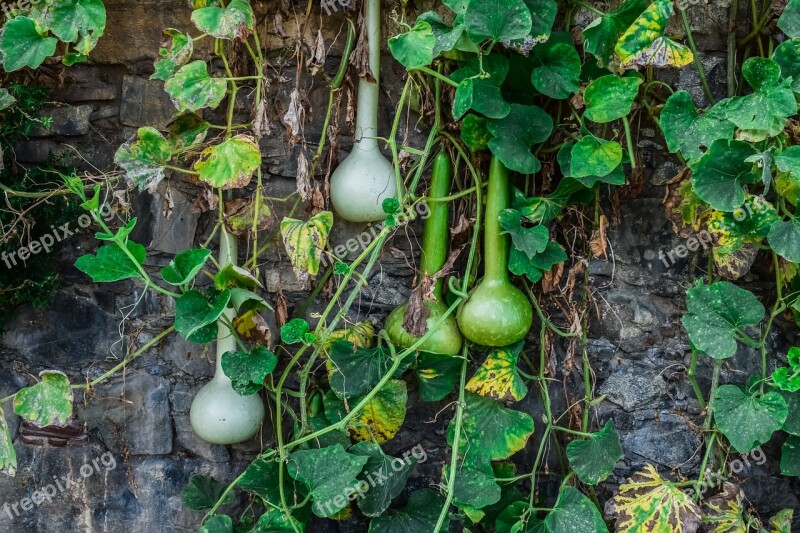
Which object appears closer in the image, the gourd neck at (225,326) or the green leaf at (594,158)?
the green leaf at (594,158)

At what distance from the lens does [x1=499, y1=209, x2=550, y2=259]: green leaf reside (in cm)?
182

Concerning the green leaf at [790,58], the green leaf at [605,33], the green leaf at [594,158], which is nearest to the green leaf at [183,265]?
the green leaf at [594,158]

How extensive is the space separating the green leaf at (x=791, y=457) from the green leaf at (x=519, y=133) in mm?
998

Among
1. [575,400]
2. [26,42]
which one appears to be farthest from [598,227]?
[26,42]

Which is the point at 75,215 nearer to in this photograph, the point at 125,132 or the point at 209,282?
the point at 125,132

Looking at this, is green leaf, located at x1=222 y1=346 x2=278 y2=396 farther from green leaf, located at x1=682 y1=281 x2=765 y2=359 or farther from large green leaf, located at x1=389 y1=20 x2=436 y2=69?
green leaf, located at x1=682 y1=281 x2=765 y2=359

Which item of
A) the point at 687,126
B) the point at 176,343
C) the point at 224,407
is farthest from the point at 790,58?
the point at 176,343

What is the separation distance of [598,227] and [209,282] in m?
1.06

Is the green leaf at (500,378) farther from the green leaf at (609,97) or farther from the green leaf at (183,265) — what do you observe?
the green leaf at (183,265)

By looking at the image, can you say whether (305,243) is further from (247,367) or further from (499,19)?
(499,19)

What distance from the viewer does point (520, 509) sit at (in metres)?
1.96

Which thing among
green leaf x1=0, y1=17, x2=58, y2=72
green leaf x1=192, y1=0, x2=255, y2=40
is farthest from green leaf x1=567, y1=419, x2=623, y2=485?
green leaf x1=0, y1=17, x2=58, y2=72

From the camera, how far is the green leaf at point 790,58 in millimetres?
1718

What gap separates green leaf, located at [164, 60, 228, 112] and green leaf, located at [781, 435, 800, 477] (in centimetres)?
172
